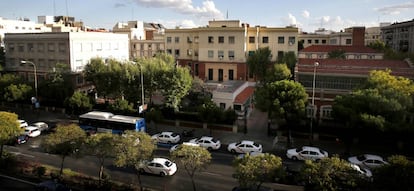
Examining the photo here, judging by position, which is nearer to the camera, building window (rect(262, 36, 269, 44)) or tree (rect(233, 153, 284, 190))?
tree (rect(233, 153, 284, 190))

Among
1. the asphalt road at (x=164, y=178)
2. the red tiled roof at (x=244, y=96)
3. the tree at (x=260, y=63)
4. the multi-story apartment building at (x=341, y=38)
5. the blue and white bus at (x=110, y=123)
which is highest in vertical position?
the multi-story apartment building at (x=341, y=38)

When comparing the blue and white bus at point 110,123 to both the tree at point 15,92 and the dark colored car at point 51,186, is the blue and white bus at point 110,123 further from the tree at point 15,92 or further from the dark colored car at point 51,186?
the tree at point 15,92

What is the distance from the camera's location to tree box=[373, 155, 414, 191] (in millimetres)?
15602

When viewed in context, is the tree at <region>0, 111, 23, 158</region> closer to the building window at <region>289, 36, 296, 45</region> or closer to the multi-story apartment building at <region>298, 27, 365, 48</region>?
the building window at <region>289, 36, 296, 45</region>

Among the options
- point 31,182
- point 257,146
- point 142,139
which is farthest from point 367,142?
point 31,182

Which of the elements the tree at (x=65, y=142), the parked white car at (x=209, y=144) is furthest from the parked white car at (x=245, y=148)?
the tree at (x=65, y=142)

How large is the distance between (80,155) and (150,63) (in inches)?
804

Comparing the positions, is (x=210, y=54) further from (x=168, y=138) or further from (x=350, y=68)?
(x=168, y=138)

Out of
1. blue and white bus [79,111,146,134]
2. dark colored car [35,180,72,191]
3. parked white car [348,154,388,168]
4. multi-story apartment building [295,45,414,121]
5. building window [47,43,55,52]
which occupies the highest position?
building window [47,43,55,52]

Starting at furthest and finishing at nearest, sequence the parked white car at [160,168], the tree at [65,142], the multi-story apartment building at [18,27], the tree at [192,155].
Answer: the multi-story apartment building at [18,27] → the parked white car at [160,168] → the tree at [65,142] → the tree at [192,155]

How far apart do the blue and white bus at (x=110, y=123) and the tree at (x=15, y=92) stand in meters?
12.8

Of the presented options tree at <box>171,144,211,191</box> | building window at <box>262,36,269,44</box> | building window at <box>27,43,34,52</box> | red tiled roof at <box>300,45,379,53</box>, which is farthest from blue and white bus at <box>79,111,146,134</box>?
red tiled roof at <box>300,45,379,53</box>

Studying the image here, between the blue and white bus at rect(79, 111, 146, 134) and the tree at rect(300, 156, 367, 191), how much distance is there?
804 inches

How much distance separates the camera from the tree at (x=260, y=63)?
174 ft
